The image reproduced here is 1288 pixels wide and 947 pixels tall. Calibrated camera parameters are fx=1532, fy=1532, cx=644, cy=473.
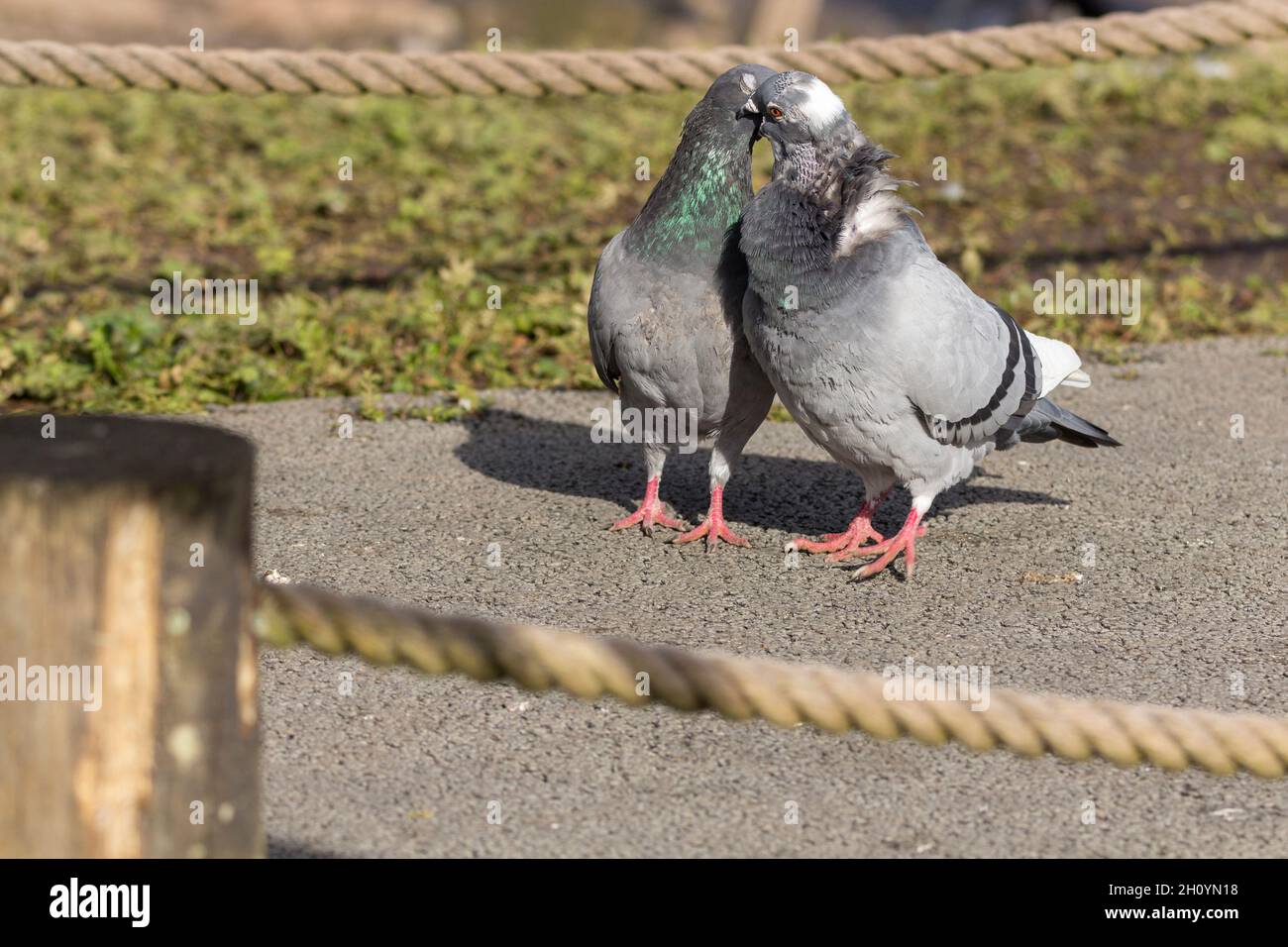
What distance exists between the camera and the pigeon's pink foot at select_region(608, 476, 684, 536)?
14.6ft

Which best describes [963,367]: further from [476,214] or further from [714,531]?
[476,214]

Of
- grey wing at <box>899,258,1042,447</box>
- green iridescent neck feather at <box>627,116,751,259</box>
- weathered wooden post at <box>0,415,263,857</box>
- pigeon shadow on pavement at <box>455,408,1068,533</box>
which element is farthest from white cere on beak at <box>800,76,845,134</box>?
weathered wooden post at <box>0,415,263,857</box>

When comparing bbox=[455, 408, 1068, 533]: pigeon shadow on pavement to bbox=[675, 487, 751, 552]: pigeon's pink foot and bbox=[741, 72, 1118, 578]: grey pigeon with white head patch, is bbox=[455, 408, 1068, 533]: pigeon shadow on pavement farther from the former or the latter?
bbox=[741, 72, 1118, 578]: grey pigeon with white head patch

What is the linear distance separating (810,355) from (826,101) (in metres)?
0.68

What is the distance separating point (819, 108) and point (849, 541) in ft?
3.92

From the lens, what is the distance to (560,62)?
547 cm

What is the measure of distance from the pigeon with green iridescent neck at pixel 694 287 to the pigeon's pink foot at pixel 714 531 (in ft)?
0.74

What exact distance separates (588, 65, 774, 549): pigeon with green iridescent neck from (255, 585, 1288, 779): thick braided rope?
202cm

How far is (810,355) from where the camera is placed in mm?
3830

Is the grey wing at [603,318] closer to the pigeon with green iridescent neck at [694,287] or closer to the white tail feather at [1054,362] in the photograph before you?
the pigeon with green iridescent neck at [694,287]

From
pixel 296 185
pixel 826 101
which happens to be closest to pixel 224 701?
pixel 826 101

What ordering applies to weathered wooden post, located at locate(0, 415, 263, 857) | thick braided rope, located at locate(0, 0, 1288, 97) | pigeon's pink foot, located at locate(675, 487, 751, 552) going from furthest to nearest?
thick braided rope, located at locate(0, 0, 1288, 97) → pigeon's pink foot, located at locate(675, 487, 751, 552) → weathered wooden post, located at locate(0, 415, 263, 857)

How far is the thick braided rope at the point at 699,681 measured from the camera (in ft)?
6.90

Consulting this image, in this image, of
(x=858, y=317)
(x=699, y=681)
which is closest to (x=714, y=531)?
(x=858, y=317)
